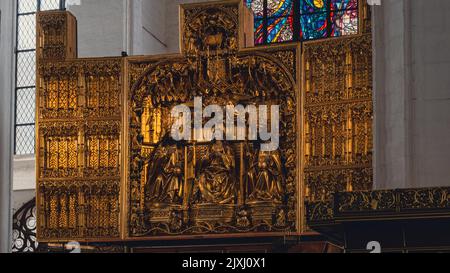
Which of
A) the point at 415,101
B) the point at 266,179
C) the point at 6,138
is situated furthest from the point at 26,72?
the point at 415,101

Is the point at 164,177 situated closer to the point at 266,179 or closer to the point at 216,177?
the point at 216,177

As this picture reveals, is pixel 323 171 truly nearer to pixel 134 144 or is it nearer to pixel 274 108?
pixel 274 108

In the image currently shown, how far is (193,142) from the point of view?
1712cm

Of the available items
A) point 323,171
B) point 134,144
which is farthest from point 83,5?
point 323,171

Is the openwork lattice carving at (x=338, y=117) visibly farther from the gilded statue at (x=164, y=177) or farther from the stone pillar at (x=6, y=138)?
the stone pillar at (x=6, y=138)

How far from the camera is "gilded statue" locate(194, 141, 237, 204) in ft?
55.3

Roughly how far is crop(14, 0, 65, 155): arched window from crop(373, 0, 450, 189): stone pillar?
385 inches

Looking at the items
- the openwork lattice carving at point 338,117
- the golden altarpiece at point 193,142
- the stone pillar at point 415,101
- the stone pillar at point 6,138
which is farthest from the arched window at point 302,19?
the stone pillar at point 415,101

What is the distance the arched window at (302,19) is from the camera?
852 inches

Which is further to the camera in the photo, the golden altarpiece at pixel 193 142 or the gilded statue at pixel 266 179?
the gilded statue at pixel 266 179

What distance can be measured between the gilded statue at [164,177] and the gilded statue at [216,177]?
0.28 metres

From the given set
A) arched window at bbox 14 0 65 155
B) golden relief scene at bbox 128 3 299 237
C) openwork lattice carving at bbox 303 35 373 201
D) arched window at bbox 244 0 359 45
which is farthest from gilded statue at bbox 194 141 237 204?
arched window at bbox 14 0 65 155

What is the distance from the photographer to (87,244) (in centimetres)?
1734

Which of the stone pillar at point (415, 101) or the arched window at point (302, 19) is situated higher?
the arched window at point (302, 19)
